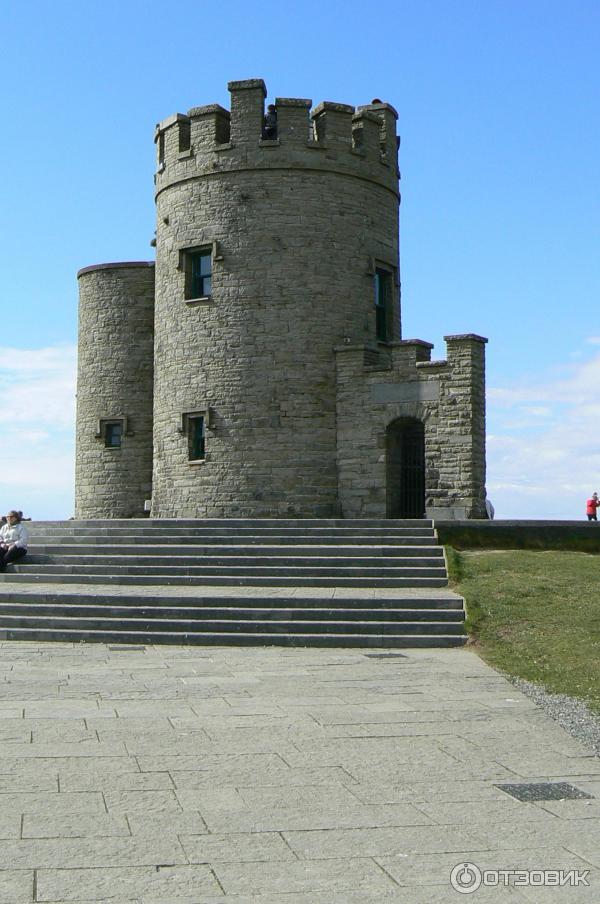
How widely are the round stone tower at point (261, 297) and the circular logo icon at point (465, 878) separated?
1866cm

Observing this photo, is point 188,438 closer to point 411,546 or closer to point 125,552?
point 125,552

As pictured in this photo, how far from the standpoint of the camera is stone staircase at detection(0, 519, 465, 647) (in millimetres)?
14586

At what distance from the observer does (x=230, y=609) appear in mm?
15180

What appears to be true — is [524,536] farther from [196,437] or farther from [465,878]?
[465,878]

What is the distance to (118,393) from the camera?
28.6 metres

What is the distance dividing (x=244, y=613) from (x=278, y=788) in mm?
8280

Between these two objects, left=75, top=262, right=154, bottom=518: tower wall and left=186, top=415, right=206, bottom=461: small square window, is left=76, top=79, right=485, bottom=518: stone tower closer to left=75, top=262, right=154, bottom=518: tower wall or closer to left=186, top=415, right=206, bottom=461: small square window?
left=186, top=415, right=206, bottom=461: small square window

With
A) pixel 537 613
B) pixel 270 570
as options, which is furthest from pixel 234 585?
pixel 537 613

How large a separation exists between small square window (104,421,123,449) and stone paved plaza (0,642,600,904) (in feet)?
57.4

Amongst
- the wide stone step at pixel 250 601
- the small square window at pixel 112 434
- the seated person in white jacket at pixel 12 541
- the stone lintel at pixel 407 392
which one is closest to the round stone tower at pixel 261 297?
the stone lintel at pixel 407 392

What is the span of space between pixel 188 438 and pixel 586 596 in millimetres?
12105

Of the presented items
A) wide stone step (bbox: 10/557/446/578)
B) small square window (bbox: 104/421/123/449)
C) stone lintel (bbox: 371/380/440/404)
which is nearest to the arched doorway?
stone lintel (bbox: 371/380/440/404)

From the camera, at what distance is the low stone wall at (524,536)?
68.7 feet

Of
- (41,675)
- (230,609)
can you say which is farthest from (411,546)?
(41,675)
